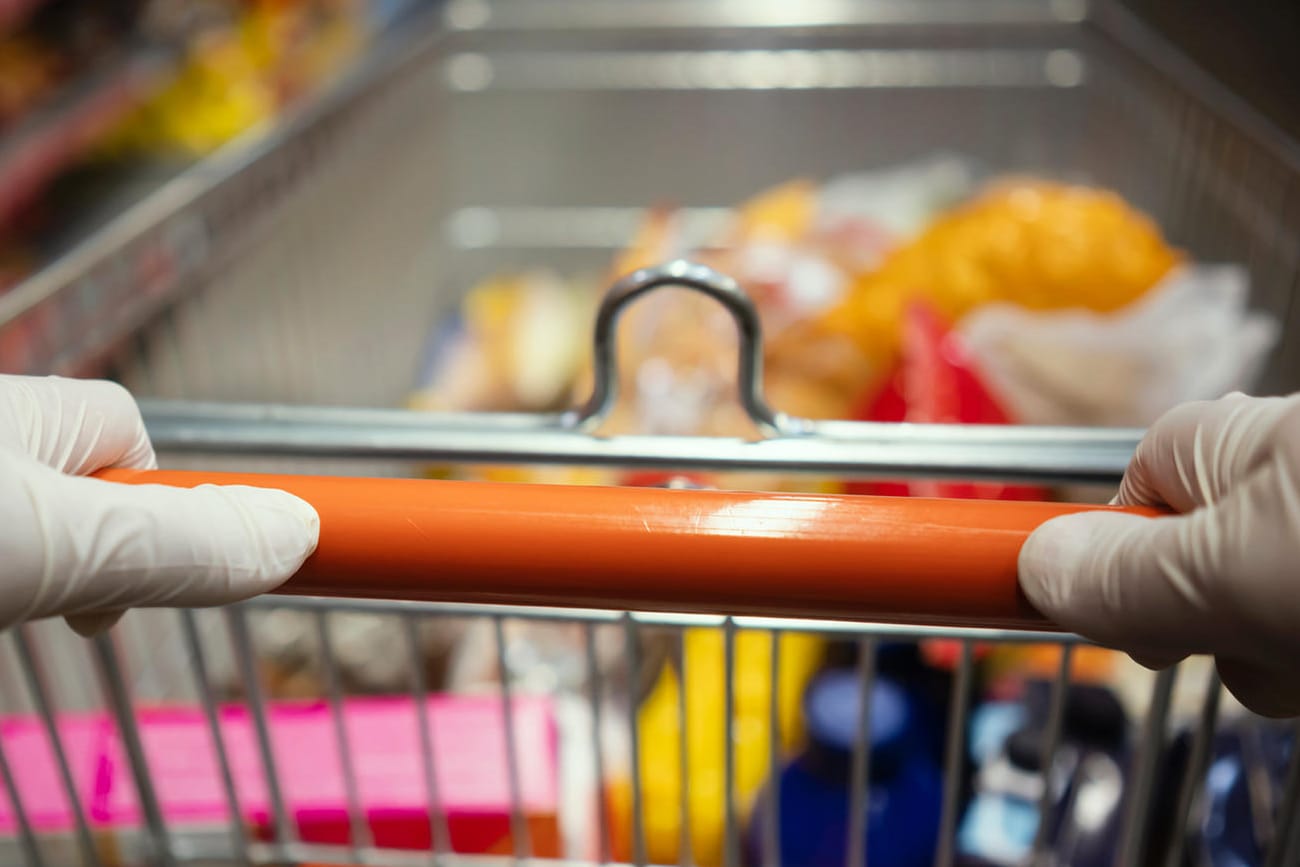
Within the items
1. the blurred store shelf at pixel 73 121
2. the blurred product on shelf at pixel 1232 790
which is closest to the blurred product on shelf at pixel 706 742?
the blurred product on shelf at pixel 1232 790

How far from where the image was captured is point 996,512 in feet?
1.32

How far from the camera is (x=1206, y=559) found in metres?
0.34

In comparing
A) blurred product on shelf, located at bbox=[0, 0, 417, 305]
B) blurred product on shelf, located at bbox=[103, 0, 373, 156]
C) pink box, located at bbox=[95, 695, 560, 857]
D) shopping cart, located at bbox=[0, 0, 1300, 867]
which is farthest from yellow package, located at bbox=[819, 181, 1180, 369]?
blurred product on shelf, located at bbox=[103, 0, 373, 156]

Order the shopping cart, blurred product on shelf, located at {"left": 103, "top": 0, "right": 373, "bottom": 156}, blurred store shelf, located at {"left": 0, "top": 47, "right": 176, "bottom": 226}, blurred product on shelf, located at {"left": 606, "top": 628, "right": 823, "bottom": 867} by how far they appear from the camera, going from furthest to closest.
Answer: blurred product on shelf, located at {"left": 103, "top": 0, "right": 373, "bottom": 156}
blurred store shelf, located at {"left": 0, "top": 47, "right": 176, "bottom": 226}
blurred product on shelf, located at {"left": 606, "top": 628, "right": 823, "bottom": 867}
the shopping cart

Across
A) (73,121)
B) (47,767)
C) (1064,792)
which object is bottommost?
(1064,792)

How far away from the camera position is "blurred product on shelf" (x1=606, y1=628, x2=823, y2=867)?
2.61ft

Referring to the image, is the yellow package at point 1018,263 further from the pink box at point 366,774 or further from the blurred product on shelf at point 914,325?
the pink box at point 366,774

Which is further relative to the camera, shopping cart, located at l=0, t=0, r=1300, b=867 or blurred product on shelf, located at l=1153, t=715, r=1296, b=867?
blurred product on shelf, located at l=1153, t=715, r=1296, b=867

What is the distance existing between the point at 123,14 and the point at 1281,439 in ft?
6.78

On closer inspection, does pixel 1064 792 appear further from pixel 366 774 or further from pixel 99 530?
pixel 99 530

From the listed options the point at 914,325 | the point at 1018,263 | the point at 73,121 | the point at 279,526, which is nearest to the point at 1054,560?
the point at 279,526

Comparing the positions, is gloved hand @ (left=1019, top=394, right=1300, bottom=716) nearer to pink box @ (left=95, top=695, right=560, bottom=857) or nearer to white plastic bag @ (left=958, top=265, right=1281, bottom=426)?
pink box @ (left=95, top=695, right=560, bottom=857)

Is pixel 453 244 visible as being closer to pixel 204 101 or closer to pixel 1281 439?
pixel 204 101

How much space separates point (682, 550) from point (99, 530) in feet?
0.72
